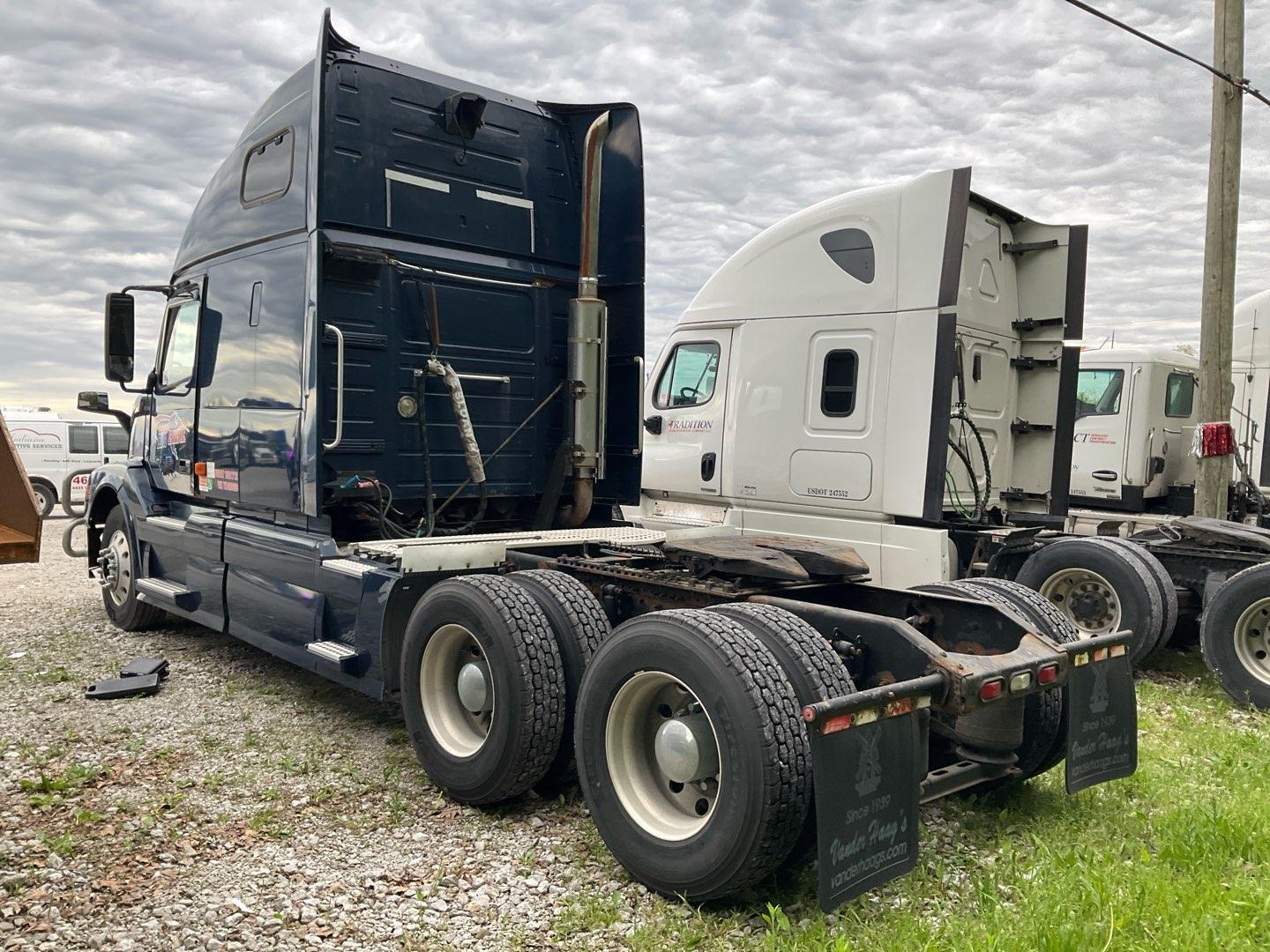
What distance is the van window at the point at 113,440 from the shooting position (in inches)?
750

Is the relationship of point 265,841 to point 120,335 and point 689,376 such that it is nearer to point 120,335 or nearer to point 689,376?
point 120,335

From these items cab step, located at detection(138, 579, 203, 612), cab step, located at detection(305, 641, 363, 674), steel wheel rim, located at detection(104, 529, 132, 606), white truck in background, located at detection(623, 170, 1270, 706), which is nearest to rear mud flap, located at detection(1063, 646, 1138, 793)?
white truck in background, located at detection(623, 170, 1270, 706)

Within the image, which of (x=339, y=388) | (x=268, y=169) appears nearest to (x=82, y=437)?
(x=268, y=169)

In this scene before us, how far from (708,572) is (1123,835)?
1910 mm

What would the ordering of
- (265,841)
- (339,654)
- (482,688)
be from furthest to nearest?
(339,654), (482,688), (265,841)

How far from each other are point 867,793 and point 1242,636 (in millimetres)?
4295

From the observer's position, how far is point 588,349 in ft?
19.8

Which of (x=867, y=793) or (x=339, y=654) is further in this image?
(x=339, y=654)

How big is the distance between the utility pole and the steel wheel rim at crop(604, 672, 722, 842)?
7.19 meters

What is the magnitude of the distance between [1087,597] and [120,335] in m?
7.25

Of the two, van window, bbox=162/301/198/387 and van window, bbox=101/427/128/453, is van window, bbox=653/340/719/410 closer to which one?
van window, bbox=162/301/198/387

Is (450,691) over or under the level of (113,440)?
under

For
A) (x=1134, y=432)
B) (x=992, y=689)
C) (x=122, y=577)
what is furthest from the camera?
(x=1134, y=432)

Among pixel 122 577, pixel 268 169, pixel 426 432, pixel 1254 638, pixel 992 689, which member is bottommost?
pixel 122 577
